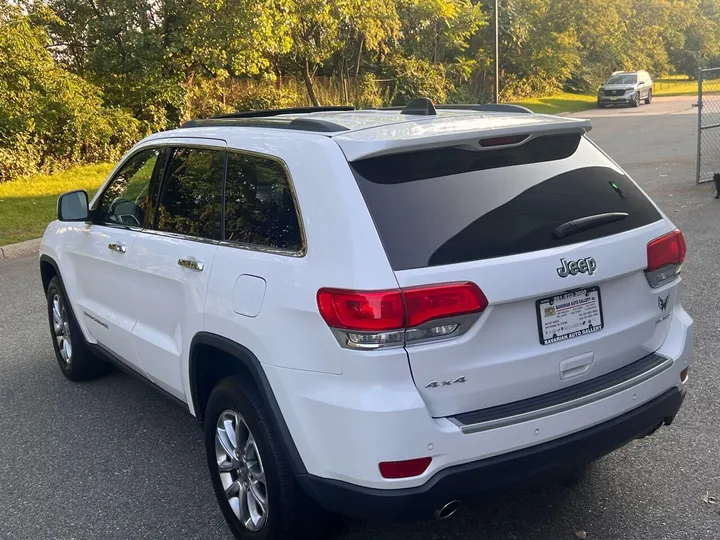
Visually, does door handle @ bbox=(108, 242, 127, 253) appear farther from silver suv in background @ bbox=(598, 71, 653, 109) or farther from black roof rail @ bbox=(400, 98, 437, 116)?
silver suv in background @ bbox=(598, 71, 653, 109)

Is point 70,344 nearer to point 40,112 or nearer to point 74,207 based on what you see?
point 74,207

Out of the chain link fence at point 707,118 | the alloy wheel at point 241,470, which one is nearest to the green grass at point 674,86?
the chain link fence at point 707,118

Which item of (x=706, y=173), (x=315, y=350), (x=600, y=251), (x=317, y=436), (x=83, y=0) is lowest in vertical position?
(x=706, y=173)

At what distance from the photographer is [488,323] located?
261 cm

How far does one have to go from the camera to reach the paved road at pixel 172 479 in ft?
10.6

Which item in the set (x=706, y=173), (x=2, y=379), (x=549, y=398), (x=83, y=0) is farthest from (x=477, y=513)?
(x=83, y=0)

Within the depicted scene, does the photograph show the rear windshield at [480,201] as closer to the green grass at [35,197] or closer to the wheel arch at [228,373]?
the wheel arch at [228,373]

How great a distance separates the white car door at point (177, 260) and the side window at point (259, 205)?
10 cm

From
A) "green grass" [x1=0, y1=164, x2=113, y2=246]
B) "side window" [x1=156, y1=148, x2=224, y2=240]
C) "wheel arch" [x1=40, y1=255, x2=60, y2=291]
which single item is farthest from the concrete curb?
"side window" [x1=156, y1=148, x2=224, y2=240]

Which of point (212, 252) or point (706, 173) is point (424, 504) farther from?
point (706, 173)

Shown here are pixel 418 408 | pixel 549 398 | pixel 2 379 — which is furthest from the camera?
pixel 2 379

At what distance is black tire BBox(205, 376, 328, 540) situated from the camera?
283 cm

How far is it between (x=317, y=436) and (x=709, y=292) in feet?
16.5

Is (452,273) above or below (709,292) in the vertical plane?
above
